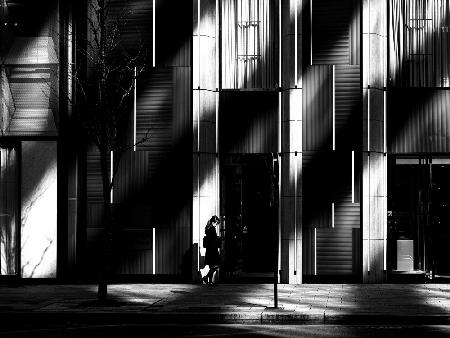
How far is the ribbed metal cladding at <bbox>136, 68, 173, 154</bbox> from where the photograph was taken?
75.2ft

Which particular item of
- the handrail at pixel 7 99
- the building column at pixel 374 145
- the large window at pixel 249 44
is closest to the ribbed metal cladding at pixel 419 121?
the building column at pixel 374 145

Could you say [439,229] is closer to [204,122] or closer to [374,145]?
[374,145]

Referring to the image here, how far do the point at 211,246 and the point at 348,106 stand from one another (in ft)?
17.0

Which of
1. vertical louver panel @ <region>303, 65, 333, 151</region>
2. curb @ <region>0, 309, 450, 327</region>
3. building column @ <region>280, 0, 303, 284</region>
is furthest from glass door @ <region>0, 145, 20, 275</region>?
vertical louver panel @ <region>303, 65, 333, 151</region>

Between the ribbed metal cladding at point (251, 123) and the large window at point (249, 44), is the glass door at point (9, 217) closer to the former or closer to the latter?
the ribbed metal cladding at point (251, 123)

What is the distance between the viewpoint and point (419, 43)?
22891 mm

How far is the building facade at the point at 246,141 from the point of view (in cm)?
2259

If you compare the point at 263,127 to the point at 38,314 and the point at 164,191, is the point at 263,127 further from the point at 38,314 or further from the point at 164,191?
the point at 38,314

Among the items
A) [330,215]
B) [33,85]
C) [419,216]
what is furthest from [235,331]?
[33,85]

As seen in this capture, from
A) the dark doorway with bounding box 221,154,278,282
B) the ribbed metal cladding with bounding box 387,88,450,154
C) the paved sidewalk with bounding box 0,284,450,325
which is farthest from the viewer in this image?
the dark doorway with bounding box 221,154,278,282

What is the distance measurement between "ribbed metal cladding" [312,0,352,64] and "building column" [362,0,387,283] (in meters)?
0.49

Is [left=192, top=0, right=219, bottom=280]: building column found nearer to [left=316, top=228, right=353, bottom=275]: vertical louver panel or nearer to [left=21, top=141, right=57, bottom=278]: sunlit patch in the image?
[left=316, top=228, right=353, bottom=275]: vertical louver panel

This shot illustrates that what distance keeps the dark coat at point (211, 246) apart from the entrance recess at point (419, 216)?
4.58 metres

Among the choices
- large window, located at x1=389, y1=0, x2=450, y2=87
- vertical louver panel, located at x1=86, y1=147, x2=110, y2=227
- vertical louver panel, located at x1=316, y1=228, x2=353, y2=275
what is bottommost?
vertical louver panel, located at x1=316, y1=228, x2=353, y2=275
